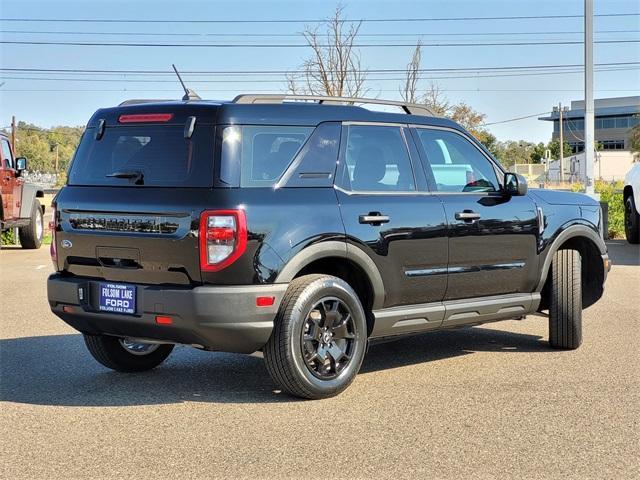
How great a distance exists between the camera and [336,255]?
6.12 m

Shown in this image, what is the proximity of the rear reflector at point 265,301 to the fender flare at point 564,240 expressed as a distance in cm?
276

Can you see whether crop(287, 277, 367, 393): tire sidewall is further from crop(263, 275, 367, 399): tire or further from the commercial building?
the commercial building

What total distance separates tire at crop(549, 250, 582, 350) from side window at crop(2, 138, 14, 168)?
13.1 m

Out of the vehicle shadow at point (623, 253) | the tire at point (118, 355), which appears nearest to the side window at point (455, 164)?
the tire at point (118, 355)

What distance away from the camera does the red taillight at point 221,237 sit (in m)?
5.64

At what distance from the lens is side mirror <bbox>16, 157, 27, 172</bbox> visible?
715 inches

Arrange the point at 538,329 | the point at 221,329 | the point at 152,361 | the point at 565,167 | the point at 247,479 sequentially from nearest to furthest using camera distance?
the point at 247,479
the point at 221,329
the point at 152,361
the point at 538,329
the point at 565,167

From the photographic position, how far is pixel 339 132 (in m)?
6.45

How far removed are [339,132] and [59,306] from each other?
227 centimetres

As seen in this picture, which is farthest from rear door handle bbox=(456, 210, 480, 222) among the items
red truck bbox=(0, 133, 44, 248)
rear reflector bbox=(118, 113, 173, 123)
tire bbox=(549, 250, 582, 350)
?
red truck bbox=(0, 133, 44, 248)

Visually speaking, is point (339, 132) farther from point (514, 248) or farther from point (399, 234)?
point (514, 248)

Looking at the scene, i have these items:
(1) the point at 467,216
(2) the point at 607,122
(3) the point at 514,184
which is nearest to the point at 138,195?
(1) the point at 467,216

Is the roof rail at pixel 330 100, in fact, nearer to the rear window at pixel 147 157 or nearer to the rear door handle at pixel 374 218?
the rear window at pixel 147 157

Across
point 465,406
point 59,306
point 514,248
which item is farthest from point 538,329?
point 59,306
